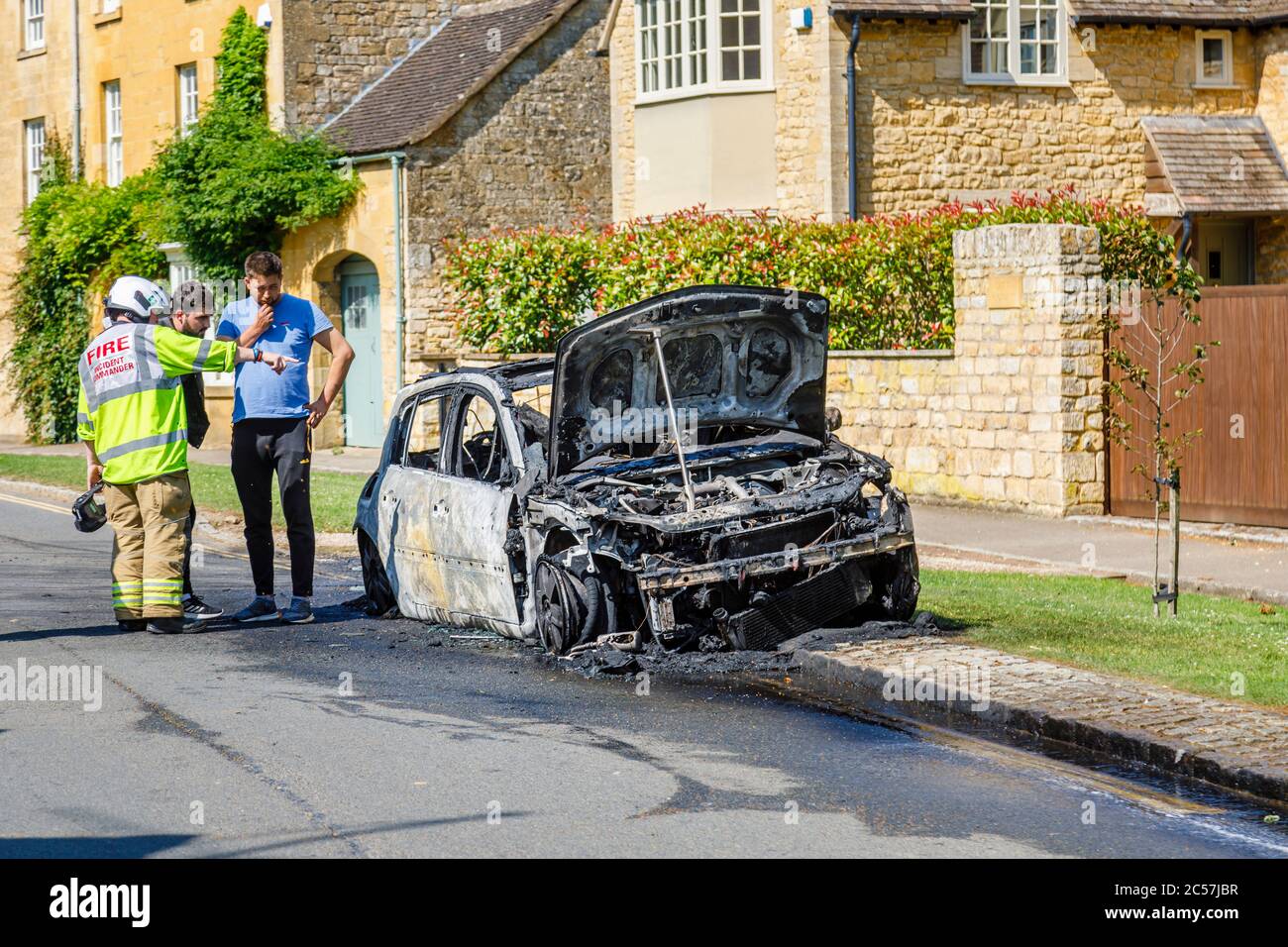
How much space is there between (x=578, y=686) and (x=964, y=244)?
934cm

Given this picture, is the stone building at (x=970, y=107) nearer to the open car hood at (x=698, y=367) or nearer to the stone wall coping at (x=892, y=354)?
the stone wall coping at (x=892, y=354)

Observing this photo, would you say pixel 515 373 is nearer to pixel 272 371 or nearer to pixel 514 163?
pixel 272 371

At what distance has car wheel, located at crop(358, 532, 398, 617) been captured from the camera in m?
11.5

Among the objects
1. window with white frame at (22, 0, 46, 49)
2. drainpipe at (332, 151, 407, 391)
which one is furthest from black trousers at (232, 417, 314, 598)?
window with white frame at (22, 0, 46, 49)

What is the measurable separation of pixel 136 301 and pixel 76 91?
25751 millimetres

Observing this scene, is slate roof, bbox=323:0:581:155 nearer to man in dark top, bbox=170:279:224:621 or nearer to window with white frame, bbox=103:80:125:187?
window with white frame, bbox=103:80:125:187

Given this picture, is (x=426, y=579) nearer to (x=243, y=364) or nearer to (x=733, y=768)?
(x=243, y=364)

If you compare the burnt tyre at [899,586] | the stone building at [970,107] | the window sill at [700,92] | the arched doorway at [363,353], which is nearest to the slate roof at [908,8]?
the stone building at [970,107]

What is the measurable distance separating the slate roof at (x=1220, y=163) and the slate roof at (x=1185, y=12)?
132 cm

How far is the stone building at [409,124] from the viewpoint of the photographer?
26.7 m

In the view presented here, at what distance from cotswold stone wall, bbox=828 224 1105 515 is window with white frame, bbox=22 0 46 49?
23.9m

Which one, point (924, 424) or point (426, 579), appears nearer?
point (426, 579)
